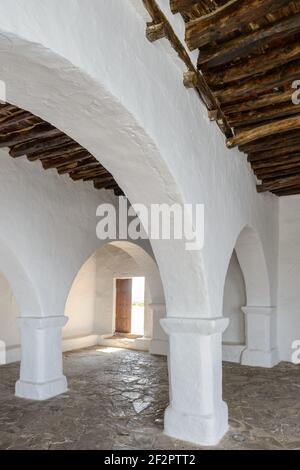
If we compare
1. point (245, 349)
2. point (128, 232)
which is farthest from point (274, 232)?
point (128, 232)

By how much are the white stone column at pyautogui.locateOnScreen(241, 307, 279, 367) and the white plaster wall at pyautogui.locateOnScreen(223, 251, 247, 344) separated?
0.73 m

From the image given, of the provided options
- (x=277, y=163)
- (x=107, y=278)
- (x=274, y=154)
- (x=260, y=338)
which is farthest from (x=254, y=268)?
(x=107, y=278)

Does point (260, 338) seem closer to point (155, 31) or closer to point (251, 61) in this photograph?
point (251, 61)

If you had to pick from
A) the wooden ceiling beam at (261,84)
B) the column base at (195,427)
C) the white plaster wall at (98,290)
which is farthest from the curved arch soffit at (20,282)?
the white plaster wall at (98,290)

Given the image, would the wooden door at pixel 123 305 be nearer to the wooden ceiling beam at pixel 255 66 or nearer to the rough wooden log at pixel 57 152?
the rough wooden log at pixel 57 152

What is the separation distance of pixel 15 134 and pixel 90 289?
23.0 ft

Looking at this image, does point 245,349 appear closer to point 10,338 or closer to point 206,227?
point 206,227

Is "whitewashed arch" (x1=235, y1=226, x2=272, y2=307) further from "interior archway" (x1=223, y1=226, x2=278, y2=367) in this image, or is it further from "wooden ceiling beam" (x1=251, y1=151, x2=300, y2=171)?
"wooden ceiling beam" (x1=251, y1=151, x2=300, y2=171)

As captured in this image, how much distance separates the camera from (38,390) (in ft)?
16.2

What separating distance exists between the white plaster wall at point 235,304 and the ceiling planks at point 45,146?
11.9 ft

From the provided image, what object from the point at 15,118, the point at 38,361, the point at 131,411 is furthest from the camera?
the point at 38,361

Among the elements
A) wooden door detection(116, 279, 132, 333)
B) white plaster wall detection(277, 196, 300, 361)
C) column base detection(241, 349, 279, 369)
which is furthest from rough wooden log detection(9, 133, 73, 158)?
wooden door detection(116, 279, 132, 333)

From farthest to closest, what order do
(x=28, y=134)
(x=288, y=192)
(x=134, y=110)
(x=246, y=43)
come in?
(x=288, y=192)
(x=28, y=134)
(x=246, y=43)
(x=134, y=110)

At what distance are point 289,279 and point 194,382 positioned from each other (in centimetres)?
437
